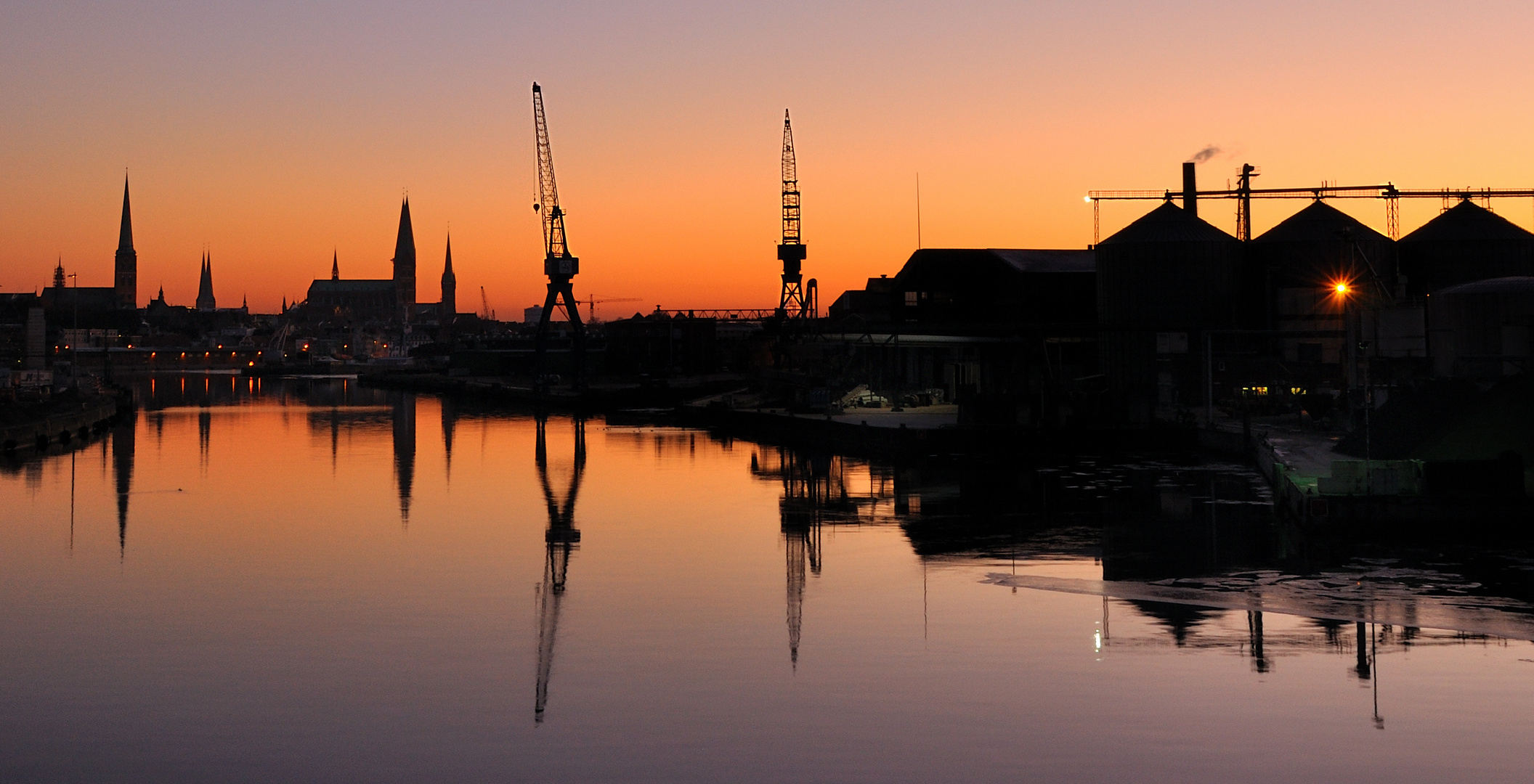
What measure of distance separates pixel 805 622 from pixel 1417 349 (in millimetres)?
38170

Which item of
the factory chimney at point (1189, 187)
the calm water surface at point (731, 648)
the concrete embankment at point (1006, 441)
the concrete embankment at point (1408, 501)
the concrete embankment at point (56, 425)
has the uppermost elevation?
the factory chimney at point (1189, 187)

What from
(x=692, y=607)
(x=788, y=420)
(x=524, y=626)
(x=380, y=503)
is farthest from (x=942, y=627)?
(x=788, y=420)

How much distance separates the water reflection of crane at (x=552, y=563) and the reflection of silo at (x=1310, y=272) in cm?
3926

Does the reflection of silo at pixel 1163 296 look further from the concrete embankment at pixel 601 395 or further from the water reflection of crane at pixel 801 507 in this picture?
the concrete embankment at pixel 601 395

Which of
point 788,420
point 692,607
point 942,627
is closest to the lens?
point 942,627

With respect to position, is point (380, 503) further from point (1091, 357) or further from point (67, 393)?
point (67, 393)

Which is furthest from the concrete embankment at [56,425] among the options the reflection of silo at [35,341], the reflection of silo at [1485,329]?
the reflection of silo at [35,341]

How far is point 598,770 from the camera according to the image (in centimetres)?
1755

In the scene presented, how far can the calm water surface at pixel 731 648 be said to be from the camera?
1822cm

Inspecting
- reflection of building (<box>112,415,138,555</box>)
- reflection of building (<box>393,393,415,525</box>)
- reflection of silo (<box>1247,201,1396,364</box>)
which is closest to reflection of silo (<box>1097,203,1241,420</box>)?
reflection of silo (<box>1247,201,1396,364</box>)

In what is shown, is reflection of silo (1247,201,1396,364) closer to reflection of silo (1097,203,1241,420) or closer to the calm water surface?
reflection of silo (1097,203,1241,420)

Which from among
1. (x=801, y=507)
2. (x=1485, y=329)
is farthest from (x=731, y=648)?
(x=1485, y=329)

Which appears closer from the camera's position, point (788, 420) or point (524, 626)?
point (524, 626)

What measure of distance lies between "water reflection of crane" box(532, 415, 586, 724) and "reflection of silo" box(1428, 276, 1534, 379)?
3082 centimetres
